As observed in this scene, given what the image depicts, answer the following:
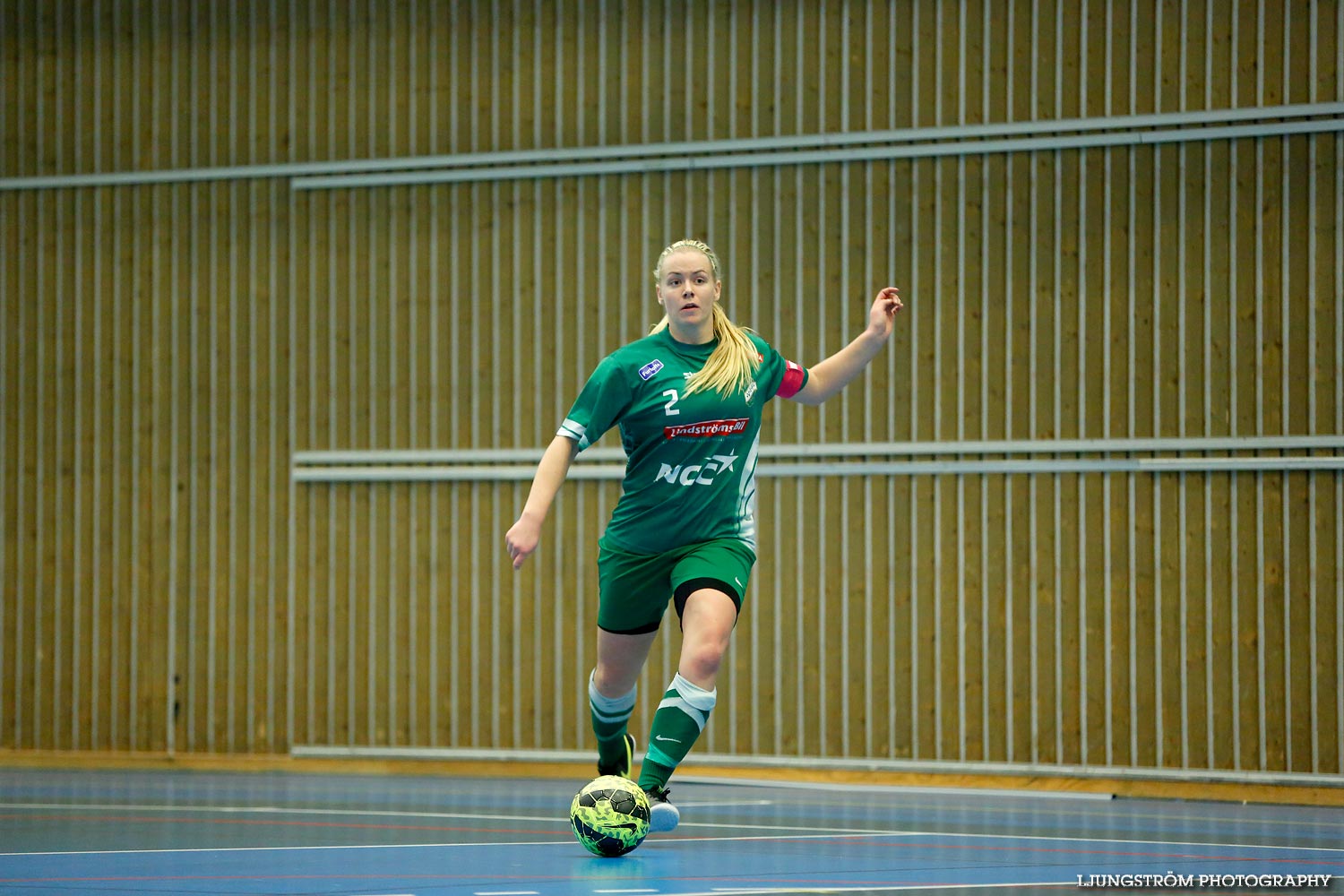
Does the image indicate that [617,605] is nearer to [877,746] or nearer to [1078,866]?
[1078,866]

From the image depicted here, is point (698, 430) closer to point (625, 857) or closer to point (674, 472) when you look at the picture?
point (674, 472)

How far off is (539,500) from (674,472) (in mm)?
573

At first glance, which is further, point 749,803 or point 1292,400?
point 1292,400

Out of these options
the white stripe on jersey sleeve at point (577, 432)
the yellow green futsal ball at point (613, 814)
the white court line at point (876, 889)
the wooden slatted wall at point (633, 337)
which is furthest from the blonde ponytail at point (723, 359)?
the wooden slatted wall at point (633, 337)

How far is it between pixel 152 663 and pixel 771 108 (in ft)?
17.7

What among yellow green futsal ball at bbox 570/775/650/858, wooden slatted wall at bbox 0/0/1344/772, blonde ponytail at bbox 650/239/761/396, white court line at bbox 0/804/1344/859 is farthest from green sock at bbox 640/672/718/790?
wooden slatted wall at bbox 0/0/1344/772

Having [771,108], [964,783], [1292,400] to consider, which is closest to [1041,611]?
[964,783]

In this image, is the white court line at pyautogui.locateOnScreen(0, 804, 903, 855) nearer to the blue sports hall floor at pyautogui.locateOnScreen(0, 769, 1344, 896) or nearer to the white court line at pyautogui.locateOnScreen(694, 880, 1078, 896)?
the blue sports hall floor at pyautogui.locateOnScreen(0, 769, 1344, 896)

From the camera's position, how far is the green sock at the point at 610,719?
5867mm

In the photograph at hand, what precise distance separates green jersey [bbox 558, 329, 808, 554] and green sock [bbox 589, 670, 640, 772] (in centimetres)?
57

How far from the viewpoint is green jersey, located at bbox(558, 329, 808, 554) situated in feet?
18.2

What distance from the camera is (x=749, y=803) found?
26.8 ft

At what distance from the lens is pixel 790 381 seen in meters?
5.97

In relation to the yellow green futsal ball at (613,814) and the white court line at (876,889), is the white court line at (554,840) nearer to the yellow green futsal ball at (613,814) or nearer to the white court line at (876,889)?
the yellow green futsal ball at (613,814)
